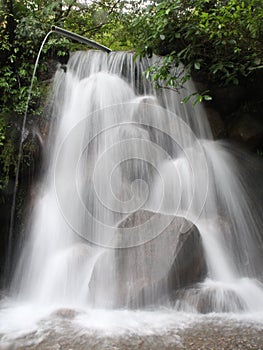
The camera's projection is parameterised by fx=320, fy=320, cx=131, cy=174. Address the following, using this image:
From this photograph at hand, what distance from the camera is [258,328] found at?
3072 millimetres

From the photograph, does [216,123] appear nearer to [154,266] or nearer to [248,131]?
[248,131]

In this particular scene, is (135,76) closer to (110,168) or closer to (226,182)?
(110,168)

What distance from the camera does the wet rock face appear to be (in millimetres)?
3738

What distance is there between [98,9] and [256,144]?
19.3 feet

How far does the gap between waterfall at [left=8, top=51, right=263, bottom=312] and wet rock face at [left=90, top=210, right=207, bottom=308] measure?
0.01 metres

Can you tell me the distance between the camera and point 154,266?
385 centimetres

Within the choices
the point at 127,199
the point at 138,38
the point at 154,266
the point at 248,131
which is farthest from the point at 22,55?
the point at 154,266

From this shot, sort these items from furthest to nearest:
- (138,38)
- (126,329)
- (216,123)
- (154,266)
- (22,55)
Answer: (22,55) < (216,123) < (138,38) < (154,266) < (126,329)

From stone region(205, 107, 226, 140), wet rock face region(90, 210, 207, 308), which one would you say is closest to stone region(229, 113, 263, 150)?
stone region(205, 107, 226, 140)

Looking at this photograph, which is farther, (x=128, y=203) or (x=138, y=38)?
(x=138, y=38)

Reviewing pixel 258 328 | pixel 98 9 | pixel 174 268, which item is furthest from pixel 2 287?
pixel 98 9

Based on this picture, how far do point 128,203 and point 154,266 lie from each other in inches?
48.2

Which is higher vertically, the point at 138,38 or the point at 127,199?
the point at 138,38

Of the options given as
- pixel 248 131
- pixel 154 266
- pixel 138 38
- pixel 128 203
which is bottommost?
pixel 154 266
